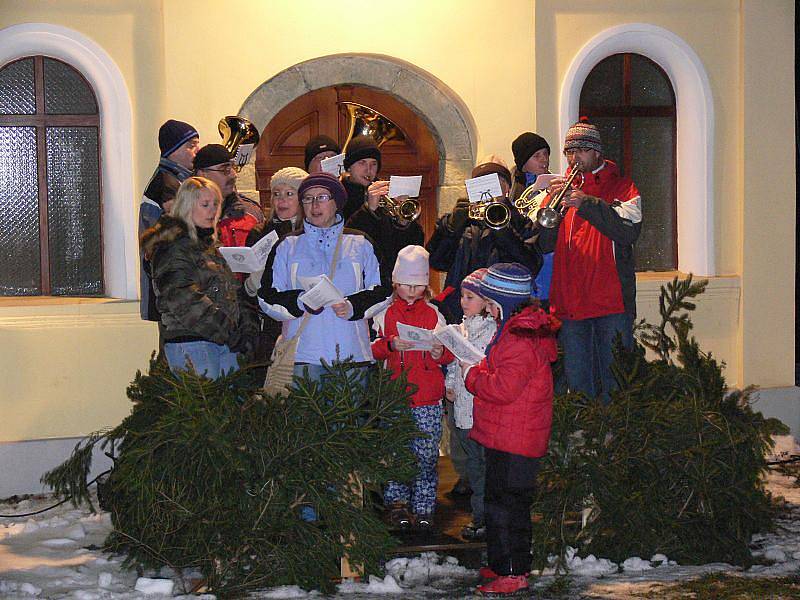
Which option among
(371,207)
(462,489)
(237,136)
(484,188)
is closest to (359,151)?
(371,207)

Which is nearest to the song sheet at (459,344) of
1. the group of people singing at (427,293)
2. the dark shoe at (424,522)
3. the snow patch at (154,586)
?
the group of people singing at (427,293)

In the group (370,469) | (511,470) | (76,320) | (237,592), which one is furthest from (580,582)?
(76,320)

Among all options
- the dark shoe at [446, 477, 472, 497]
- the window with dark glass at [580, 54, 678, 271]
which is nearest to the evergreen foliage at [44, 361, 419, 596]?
the dark shoe at [446, 477, 472, 497]

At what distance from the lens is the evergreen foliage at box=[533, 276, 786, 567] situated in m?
6.37

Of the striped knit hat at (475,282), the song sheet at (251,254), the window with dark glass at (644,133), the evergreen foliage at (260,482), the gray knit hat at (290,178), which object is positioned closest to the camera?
the evergreen foliage at (260,482)

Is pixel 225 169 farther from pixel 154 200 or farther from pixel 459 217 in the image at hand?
pixel 459 217

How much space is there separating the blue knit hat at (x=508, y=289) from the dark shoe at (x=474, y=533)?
1.31 meters

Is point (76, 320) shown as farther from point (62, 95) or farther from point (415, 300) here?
point (415, 300)

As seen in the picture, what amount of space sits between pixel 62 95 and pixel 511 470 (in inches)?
183

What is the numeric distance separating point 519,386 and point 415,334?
94cm

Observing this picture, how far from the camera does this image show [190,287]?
22.2 feet

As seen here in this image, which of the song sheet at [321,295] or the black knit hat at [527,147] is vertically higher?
the black knit hat at [527,147]

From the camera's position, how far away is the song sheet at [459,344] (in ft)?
20.4

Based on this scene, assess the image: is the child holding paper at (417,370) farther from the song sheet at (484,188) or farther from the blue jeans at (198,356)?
the blue jeans at (198,356)
